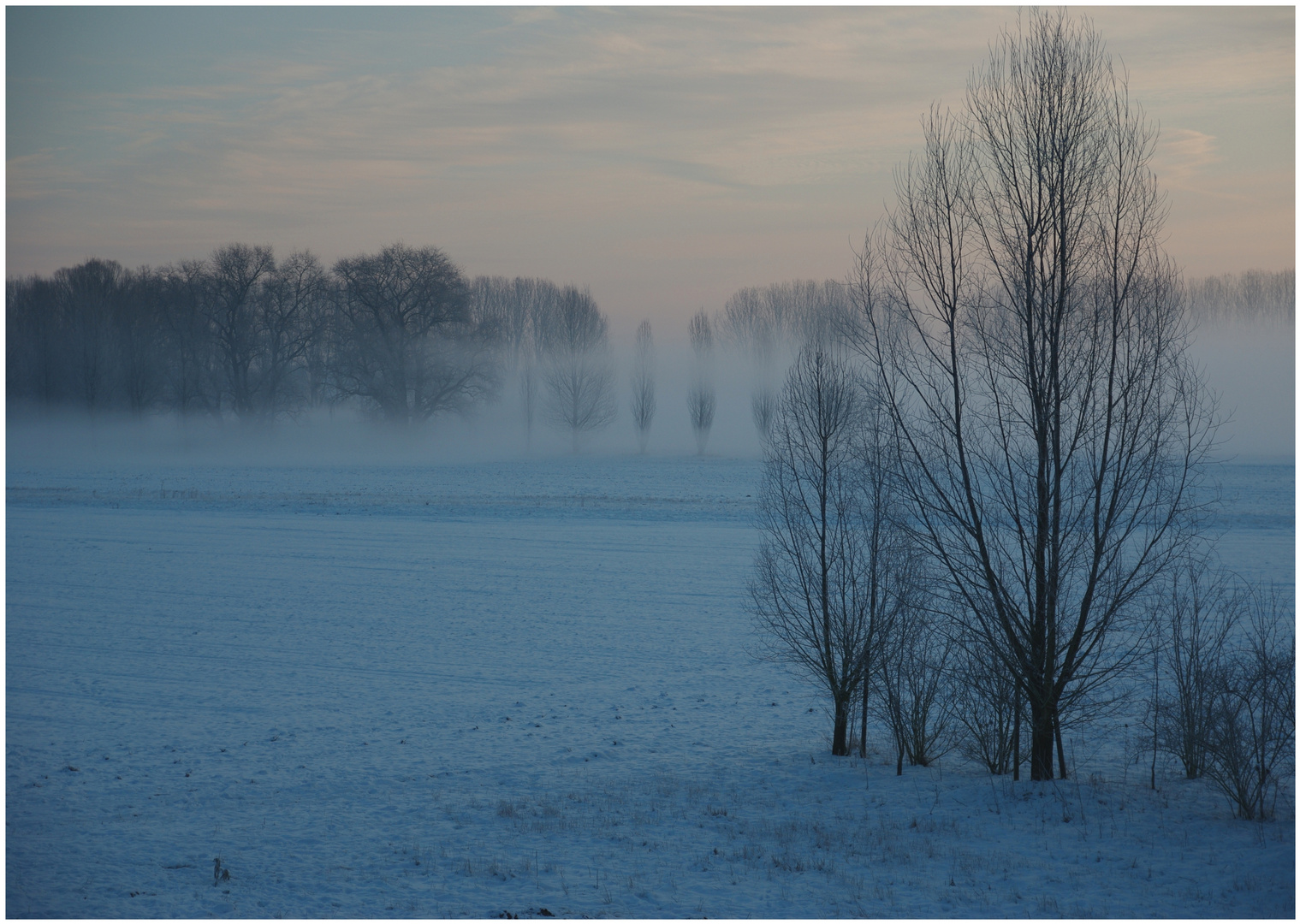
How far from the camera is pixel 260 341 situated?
197 ft

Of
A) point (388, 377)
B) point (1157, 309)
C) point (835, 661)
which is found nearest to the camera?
point (1157, 309)

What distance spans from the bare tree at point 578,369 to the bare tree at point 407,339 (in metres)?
9.21

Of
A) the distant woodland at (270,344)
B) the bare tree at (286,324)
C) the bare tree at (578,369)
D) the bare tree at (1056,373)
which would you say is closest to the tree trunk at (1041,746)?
the bare tree at (1056,373)

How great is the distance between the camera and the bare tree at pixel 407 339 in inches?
2165

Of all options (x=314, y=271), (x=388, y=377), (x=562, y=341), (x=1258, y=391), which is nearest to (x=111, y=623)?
(x=388, y=377)

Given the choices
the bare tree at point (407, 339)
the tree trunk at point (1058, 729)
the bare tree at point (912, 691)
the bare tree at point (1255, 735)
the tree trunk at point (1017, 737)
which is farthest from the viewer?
the bare tree at point (407, 339)

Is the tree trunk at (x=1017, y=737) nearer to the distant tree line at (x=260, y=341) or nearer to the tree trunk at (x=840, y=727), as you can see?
the tree trunk at (x=840, y=727)

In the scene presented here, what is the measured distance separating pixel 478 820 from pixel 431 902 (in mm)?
1646

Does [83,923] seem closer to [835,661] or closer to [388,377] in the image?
[835,661]

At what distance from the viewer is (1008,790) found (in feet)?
30.2

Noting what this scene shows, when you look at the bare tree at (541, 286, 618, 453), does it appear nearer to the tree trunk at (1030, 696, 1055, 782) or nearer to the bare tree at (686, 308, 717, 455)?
the bare tree at (686, 308, 717, 455)

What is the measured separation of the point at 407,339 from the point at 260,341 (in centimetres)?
1225

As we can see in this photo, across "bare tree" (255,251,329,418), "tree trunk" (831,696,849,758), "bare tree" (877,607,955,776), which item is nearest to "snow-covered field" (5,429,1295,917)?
"tree trunk" (831,696,849,758)

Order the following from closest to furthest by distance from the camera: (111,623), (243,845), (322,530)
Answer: (243,845) → (111,623) → (322,530)
